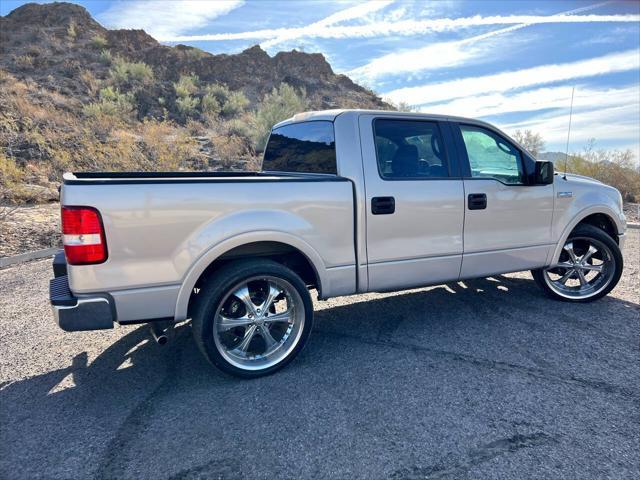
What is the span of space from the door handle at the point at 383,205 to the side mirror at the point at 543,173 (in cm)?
170

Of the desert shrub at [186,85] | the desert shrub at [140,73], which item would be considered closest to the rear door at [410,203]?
the desert shrub at [186,85]

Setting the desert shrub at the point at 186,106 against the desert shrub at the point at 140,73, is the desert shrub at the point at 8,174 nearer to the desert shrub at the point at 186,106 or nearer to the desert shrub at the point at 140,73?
the desert shrub at the point at 186,106

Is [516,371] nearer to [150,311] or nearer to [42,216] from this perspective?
[150,311]

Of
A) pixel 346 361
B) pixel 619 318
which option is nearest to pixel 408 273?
pixel 346 361

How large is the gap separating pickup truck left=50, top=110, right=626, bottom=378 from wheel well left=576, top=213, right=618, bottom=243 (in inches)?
0.8

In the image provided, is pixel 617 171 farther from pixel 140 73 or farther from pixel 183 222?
pixel 140 73

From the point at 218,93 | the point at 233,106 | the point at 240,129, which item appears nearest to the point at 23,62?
the point at 218,93

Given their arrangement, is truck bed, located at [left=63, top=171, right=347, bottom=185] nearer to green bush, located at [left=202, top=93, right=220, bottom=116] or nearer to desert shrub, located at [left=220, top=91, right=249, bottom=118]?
green bush, located at [left=202, top=93, right=220, bottom=116]

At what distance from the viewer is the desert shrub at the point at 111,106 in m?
18.6

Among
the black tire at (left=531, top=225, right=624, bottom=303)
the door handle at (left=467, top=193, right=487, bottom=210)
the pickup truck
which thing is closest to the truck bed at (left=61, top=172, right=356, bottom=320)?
the pickup truck

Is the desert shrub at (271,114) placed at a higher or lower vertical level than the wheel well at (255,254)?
higher

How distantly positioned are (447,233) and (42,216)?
811cm

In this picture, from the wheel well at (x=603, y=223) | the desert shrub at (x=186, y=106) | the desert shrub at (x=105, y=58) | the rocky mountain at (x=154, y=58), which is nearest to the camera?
the wheel well at (x=603, y=223)

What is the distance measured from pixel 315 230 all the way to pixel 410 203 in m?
0.92
